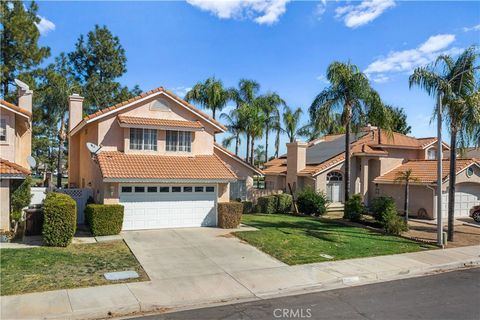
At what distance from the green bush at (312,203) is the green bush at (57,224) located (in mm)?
14705

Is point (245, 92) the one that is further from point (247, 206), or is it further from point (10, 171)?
point (10, 171)

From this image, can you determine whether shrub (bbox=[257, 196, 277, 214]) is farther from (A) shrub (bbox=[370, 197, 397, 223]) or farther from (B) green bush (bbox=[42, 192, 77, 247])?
(B) green bush (bbox=[42, 192, 77, 247])

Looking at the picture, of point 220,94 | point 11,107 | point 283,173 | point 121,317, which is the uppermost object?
point 220,94

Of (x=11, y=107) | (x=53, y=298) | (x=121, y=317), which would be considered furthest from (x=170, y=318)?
(x=11, y=107)

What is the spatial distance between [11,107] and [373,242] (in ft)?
55.0

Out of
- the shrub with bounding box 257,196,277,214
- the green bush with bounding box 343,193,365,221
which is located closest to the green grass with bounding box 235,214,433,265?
the green bush with bounding box 343,193,365,221

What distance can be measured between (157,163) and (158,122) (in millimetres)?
2221

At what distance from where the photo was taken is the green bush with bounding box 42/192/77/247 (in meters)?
12.8

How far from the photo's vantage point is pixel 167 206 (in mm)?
17109

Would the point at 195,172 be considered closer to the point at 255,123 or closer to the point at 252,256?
the point at 252,256

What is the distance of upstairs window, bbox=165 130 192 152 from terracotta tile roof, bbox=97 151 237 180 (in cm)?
59

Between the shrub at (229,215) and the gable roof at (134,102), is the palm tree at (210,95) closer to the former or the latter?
the gable roof at (134,102)

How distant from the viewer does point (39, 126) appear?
37500 millimetres

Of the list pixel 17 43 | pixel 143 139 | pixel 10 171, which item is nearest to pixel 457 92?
pixel 143 139
